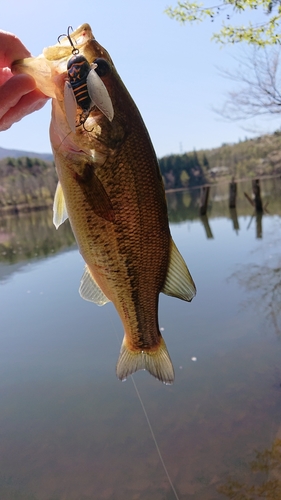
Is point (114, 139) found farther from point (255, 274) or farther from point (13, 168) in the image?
point (13, 168)

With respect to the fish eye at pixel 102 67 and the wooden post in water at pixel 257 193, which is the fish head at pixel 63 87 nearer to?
the fish eye at pixel 102 67

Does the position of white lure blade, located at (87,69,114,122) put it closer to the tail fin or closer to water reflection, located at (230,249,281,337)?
the tail fin

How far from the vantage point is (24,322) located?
346 inches

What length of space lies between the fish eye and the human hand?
290 millimetres

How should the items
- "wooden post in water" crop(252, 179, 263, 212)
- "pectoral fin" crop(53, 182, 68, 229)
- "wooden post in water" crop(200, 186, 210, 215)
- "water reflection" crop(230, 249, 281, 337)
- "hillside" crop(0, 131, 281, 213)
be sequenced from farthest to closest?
"hillside" crop(0, 131, 281, 213), "wooden post in water" crop(200, 186, 210, 215), "wooden post in water" crop(252, 179, 263, 212), "water reflection" crop(230, 249, 281, 337), "pectoral fin" crop(53, 182, 68, 229)

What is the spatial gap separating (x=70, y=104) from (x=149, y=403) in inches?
175

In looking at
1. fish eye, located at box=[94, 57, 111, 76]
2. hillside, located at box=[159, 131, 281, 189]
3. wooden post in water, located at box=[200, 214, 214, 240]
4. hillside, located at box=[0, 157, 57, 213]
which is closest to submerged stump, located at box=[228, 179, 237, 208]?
wooden post in water, located at box=[200, 214, 214, 240]

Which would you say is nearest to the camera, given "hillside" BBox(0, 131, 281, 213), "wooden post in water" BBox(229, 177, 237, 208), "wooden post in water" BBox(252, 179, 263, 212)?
"wooden post in water" BBox(252, 179, 263, 212)

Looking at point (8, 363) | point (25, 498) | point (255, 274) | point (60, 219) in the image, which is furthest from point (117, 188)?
point (255, 274)

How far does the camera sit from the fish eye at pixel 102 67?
1516 mm

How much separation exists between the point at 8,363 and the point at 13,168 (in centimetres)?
9393

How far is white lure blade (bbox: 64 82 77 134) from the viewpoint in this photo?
1.38 metres

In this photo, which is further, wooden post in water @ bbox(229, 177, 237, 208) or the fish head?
wooden post in water @ bbox(229, 177, 237, 208)

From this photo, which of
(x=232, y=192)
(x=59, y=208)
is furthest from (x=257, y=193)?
(x=59, y=208)
